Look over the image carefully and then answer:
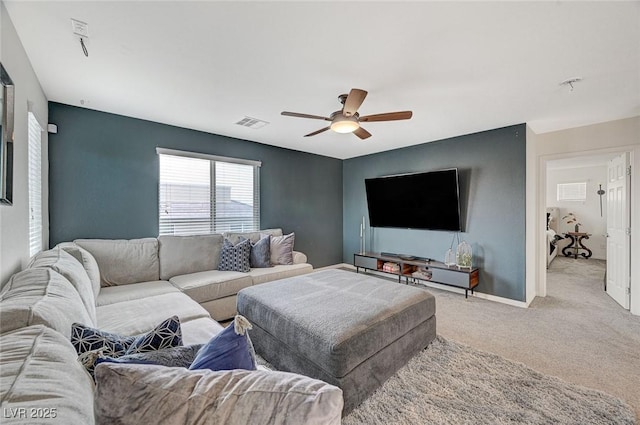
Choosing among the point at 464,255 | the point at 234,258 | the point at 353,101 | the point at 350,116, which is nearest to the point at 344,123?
the point at 350,116

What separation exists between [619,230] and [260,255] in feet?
16.0

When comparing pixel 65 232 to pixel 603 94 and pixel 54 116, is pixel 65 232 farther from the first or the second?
pixel 603 94

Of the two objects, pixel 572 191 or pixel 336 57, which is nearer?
pixel 336 57

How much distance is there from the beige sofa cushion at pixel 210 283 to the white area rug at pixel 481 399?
1.88 m

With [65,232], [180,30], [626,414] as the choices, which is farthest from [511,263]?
[65,232]

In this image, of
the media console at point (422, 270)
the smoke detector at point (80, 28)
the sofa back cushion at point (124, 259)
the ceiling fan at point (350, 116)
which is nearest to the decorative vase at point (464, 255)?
the media console at point (422, 270)

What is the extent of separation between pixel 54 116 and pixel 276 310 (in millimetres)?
3213

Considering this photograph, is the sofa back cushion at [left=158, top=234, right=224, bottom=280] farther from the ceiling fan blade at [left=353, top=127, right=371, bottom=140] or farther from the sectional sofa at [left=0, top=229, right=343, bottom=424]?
the ceiling fan blade at [left=353, top=127, right=371, bottom=140]

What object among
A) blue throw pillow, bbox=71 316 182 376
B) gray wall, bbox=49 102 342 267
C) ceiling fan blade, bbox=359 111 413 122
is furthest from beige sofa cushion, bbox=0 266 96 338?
ceiling fan blade, bbox=359 111 413 122

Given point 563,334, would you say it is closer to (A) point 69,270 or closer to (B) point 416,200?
(B) point 416,200

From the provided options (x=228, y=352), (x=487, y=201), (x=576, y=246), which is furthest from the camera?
(x=576, y=246)

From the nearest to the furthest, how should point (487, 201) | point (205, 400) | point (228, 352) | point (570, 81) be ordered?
point (205, 400) < point (228, 352) < point (570, 81) < point (487, 201)

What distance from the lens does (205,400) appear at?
1.86ft

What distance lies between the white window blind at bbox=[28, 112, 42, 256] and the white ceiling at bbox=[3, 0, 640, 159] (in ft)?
1.54
